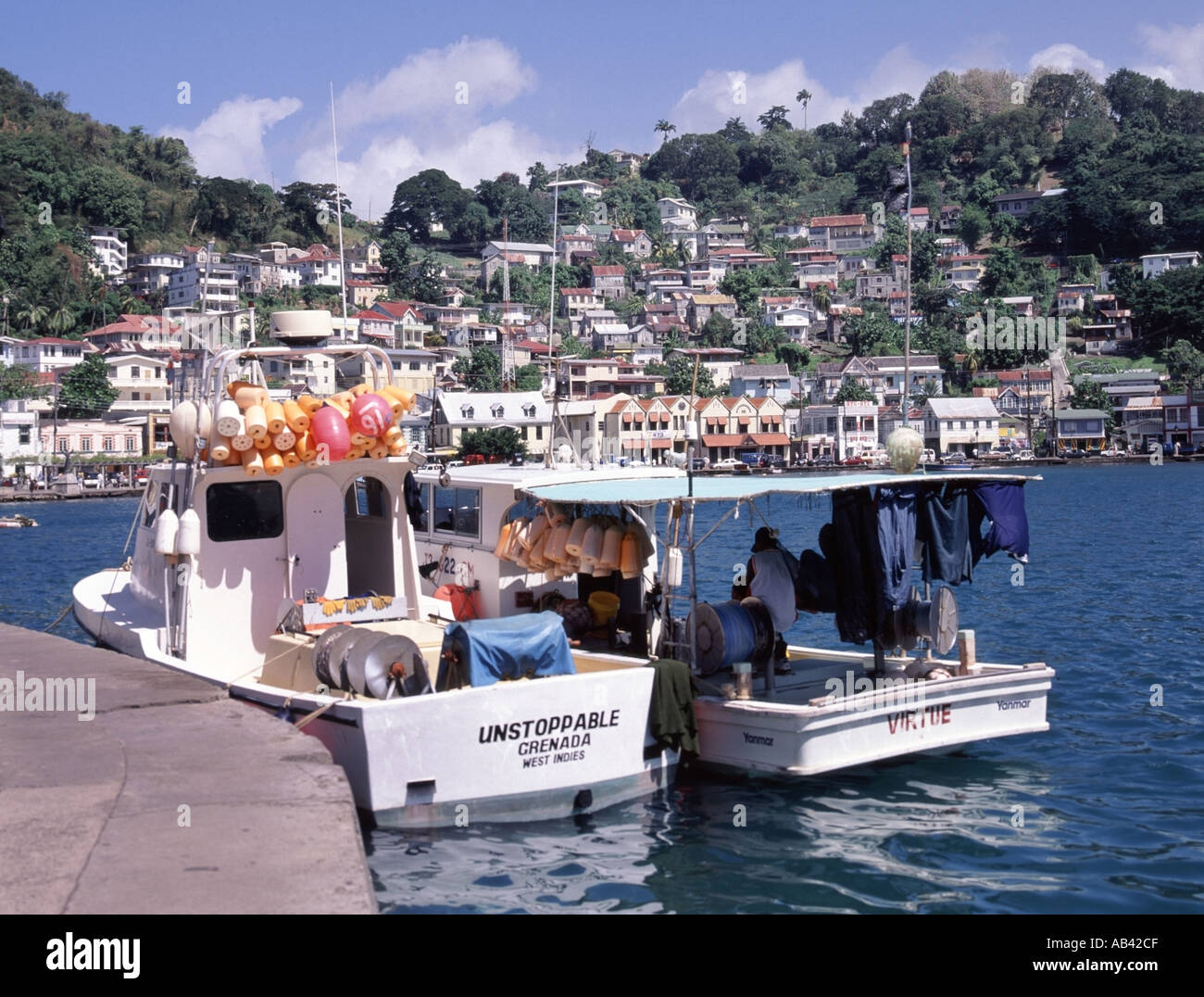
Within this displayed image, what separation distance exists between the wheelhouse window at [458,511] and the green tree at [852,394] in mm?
112036

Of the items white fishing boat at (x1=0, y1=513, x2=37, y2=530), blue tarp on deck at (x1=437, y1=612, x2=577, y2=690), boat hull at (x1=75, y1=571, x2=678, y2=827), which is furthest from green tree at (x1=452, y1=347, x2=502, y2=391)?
boat hull at (x1=75, y1=571, x2=678, y2=827)

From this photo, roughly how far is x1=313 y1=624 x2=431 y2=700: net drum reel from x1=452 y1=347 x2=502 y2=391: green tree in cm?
9988

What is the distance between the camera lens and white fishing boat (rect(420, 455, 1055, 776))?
11.8m

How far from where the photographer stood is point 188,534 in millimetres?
12664

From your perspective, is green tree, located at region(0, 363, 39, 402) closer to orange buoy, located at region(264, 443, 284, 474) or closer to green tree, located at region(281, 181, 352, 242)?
green tree, located at region(281, 181, 352, 242)

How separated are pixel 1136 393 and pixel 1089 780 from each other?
4915 inches

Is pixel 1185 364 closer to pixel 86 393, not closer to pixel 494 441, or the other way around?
pixel 494 441

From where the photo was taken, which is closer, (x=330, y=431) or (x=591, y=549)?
(x=591, y=549)

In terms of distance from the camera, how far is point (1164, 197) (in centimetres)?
18275

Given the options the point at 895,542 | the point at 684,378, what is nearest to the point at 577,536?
the point at 895,542

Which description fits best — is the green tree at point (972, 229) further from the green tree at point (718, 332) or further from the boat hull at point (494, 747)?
the boat hull at point (494, 747)

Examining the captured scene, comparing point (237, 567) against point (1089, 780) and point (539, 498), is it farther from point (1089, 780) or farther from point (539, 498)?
point (1089, 780)

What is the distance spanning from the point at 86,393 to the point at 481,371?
32.6 meters
